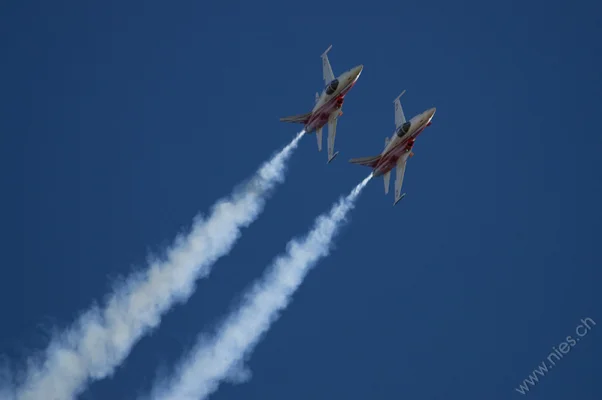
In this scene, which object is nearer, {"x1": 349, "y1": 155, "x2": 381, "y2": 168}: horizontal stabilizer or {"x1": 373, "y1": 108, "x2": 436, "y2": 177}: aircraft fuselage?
{"x1": 373, "y1": 108, "x2": 436, "y2": 177}: aircraft fuselage

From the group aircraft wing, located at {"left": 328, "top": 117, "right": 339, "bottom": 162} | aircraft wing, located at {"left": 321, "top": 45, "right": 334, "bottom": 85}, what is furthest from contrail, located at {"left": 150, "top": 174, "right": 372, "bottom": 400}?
aircraft wing, located at {"left": 321, "top": 45, "right": 334, "bottom": 85}

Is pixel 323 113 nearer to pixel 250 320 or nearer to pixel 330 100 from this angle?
pixel 330 100

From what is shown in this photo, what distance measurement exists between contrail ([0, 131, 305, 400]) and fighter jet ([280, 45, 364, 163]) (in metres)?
1.57

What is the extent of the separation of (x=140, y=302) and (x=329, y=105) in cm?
1999

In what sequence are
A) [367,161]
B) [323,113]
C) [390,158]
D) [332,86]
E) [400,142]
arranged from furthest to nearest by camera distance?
[367,161], [323,113], [390,158], [332,86], [400,142]

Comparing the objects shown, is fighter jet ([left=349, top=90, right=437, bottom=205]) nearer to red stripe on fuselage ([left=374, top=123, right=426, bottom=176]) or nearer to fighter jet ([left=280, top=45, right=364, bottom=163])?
red stripe on fuselage ([left=374, top=123, right=426, bottom=176])

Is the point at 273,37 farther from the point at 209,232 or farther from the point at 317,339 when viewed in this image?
the point at 209,232

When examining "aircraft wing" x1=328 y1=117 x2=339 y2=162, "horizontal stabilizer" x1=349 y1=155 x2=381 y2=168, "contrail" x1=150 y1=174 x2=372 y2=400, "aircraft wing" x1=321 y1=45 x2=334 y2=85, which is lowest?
"contrail" x1=150 y1=174 x2=372 y2=400

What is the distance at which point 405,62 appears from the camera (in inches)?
7200

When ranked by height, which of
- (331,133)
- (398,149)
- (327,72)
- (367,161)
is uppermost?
(327,72)

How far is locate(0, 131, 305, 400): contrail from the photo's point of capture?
2579 inches

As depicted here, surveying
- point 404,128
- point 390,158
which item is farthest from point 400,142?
point 390,158

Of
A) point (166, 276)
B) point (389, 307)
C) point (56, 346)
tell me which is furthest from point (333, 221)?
point (389, 307)

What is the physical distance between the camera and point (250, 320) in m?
71.3
